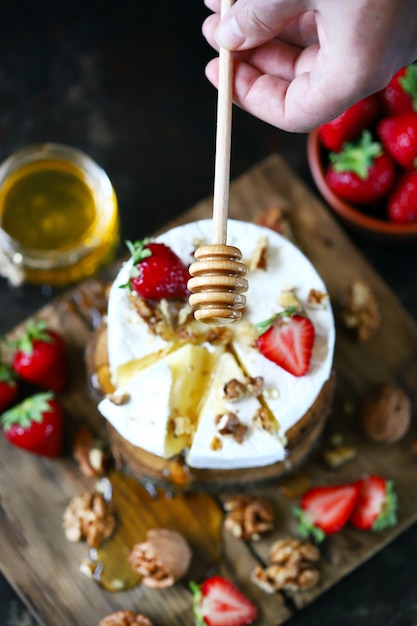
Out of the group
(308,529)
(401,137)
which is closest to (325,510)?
(308,529)

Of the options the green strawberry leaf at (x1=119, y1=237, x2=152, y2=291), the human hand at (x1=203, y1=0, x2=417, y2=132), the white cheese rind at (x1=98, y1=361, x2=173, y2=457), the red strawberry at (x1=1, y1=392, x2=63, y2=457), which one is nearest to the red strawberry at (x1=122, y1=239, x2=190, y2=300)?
the green strawberry leaf at (x1=119, y1=237, x2=152, y2=291)

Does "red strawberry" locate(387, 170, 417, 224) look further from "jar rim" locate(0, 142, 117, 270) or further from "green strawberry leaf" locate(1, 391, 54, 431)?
"green strawberry leaf" locate(1, 391, 54, 431)

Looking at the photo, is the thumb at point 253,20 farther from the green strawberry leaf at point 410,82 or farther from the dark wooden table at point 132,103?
the dark wooden table at point 132,103

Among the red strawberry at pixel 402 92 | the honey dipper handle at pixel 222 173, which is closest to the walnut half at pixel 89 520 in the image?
the honey dipper handle at pixel 222 173

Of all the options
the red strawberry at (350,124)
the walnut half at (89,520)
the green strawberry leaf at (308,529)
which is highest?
the red strawberry at (350,124)

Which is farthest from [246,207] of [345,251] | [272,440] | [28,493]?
[28,493]
